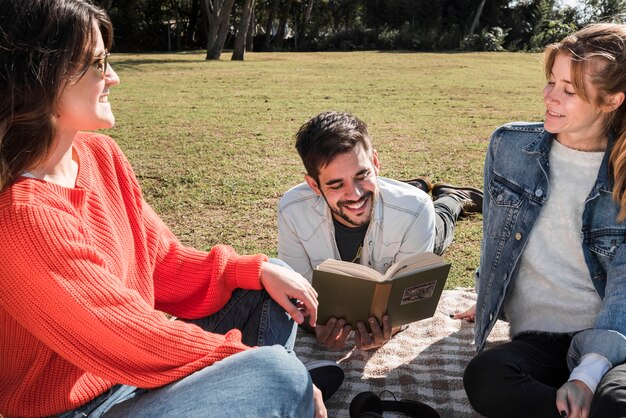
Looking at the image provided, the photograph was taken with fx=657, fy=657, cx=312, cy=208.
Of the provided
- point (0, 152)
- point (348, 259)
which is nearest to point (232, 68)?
point (348, 259)

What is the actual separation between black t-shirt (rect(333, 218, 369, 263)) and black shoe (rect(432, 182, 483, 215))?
1846 mm

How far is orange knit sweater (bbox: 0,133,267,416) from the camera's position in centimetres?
183

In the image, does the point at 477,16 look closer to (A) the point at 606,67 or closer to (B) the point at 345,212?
(B) the point at 345,212

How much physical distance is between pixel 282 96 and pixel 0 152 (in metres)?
10.8

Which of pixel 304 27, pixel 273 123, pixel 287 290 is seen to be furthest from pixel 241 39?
pixel 287 290

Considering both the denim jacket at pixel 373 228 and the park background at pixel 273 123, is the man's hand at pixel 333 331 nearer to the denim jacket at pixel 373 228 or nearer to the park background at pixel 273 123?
the denim jacket at pixel 373 228

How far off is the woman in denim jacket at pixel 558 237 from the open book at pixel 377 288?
301 millimetres

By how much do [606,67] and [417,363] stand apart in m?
1.58

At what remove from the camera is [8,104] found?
1.84 m

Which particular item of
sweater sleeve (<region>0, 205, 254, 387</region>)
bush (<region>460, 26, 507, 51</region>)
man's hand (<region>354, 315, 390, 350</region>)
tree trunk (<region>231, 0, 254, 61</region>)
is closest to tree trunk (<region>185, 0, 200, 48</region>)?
tree trunk (<region>231, 0, 254, 61</region>)

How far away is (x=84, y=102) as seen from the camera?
2037 millimetres

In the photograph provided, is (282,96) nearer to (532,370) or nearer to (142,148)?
(142,148)

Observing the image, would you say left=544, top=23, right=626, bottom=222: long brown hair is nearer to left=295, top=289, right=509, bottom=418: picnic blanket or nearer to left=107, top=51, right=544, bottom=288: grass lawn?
left=295, top=289, right=509, bottom=418: picnic blanket

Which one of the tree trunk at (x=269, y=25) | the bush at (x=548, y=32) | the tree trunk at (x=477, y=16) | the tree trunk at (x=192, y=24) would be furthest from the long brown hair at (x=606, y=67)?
the tree trunk at (x=192, y=24)
